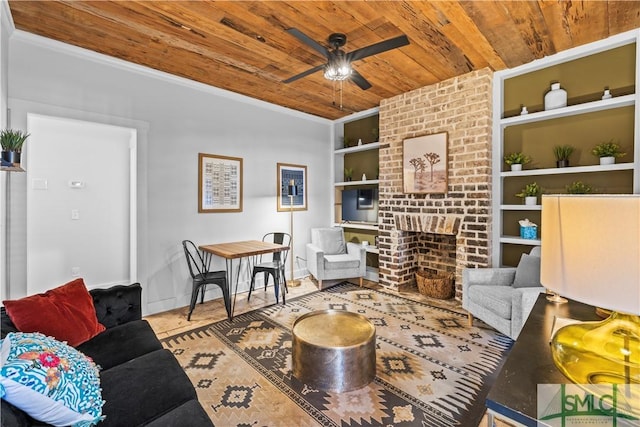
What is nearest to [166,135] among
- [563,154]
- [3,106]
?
[3,106]

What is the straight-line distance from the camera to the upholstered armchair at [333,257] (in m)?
→ 4.36

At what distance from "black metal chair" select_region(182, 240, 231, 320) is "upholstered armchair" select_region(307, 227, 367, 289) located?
136 cm

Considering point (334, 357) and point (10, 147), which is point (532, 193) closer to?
point (334, 357)

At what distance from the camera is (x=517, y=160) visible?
3420mm

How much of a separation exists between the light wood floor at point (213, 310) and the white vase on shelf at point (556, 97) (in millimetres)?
2426

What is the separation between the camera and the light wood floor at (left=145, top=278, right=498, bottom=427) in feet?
10.4

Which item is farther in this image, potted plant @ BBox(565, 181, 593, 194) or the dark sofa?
potted plant @ BBox(565, 181, 593, 194)

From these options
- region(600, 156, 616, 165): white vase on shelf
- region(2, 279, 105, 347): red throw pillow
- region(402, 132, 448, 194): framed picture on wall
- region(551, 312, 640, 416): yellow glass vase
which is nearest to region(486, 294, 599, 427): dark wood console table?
region(551, 312, 640, 416): yellow glass vase

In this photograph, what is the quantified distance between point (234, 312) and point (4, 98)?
283 centimetres

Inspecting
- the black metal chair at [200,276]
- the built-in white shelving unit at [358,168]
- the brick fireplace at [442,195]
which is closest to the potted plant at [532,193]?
the brick fireplace at [442,195]

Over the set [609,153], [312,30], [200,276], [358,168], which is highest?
[312,30]

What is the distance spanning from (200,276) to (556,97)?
13.9 feet

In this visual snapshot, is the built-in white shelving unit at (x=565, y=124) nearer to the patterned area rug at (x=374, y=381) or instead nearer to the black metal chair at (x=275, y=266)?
the patterned area rug at (x=374, y=381)

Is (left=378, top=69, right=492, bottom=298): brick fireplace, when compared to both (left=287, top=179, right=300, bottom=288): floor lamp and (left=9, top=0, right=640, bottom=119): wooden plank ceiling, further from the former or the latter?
(left=287, top=179, right=300, bottom=288): floor lamp
